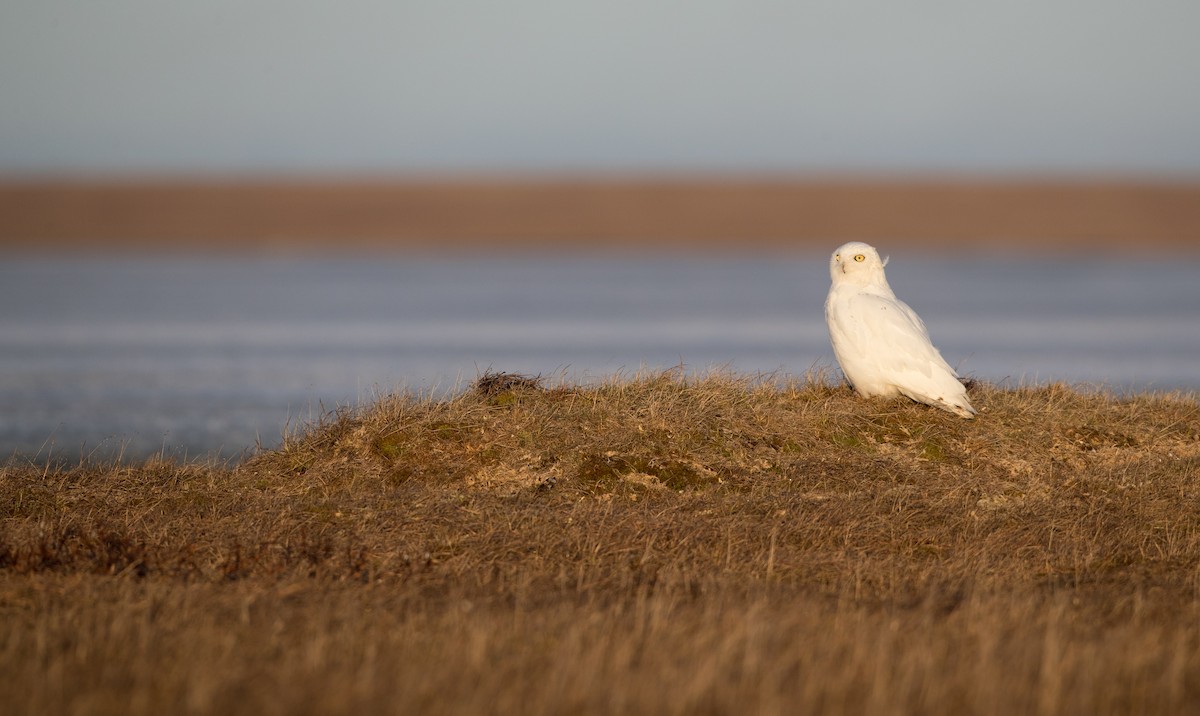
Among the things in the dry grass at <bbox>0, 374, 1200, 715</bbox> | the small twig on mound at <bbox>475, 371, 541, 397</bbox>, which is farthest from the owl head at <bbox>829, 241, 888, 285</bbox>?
the small twig on mound at <bbox>475, 371, 541, 397</bbox>

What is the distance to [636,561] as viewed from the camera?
809 centimetres

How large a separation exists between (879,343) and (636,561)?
11.6 ft

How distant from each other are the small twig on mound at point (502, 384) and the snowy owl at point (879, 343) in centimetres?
274

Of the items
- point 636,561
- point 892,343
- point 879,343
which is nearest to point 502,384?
point 636,561

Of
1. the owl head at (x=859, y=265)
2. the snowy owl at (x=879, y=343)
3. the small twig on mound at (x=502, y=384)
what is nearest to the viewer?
the snowy owl at (x=879, y=343)

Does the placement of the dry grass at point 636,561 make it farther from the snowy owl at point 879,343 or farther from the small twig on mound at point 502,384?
the snowy owl at point 879,343

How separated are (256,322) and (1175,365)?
27476 millimetres

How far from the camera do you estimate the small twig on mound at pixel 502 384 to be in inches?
416

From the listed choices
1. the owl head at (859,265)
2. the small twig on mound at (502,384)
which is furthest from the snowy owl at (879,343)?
the small twig on mound at (502,384)

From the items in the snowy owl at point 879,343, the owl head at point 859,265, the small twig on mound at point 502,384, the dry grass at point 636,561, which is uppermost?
the owl head at point 859,265

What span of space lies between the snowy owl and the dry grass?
0.24 m

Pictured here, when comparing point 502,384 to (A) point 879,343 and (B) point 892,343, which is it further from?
(B) point 892,343

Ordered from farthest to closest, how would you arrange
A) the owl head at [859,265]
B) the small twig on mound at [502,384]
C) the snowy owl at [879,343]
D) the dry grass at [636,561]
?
the owl head at [859,265] < the small twig on mound at [502,384] < the snowy owl at [879,343] < the dry grass at [636,561]

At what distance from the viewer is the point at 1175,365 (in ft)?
90.8
